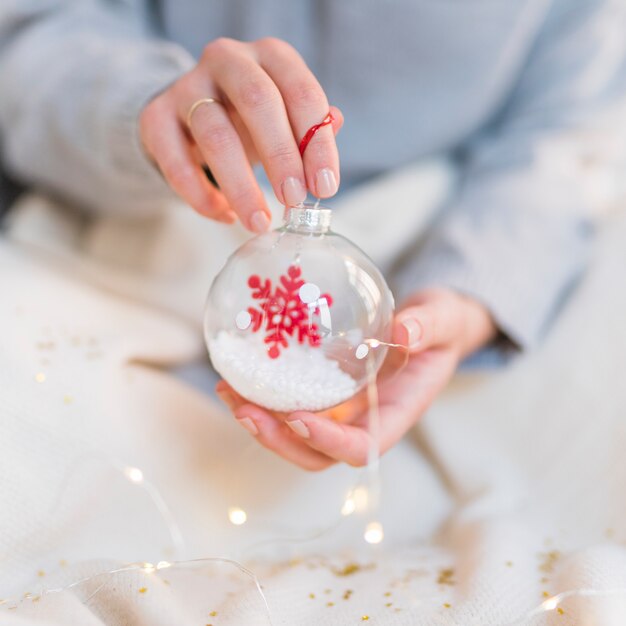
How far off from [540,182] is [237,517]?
565 millimetres

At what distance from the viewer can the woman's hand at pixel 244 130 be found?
1.65 ft

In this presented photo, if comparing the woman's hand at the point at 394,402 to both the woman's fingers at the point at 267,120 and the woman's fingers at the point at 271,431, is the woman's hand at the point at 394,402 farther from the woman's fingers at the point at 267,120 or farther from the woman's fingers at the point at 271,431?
the woman's fingers at the point at 267,120

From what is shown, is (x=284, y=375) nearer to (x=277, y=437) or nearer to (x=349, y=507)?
(x=277, y=437)

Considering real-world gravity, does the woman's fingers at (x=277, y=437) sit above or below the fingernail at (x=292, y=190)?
below

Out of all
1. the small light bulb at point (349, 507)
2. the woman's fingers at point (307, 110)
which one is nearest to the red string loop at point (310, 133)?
the woman's fingers at point (307, 110)

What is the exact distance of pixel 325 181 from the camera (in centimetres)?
49

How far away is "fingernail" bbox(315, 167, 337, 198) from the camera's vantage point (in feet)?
1.62

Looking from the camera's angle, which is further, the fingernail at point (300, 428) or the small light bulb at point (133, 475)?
the small light bulb at point (133, 475)

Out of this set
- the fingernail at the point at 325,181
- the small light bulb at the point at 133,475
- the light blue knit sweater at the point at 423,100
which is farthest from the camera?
the light blue knit sweater at the point at 423,100

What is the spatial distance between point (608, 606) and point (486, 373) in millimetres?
345

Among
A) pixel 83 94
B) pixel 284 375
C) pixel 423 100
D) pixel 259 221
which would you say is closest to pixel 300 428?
pixel 284 375

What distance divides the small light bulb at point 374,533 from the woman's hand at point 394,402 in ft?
0.26

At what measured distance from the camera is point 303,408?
1.76ft

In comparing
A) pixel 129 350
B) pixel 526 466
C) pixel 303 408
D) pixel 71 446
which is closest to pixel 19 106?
pixel 129 350
